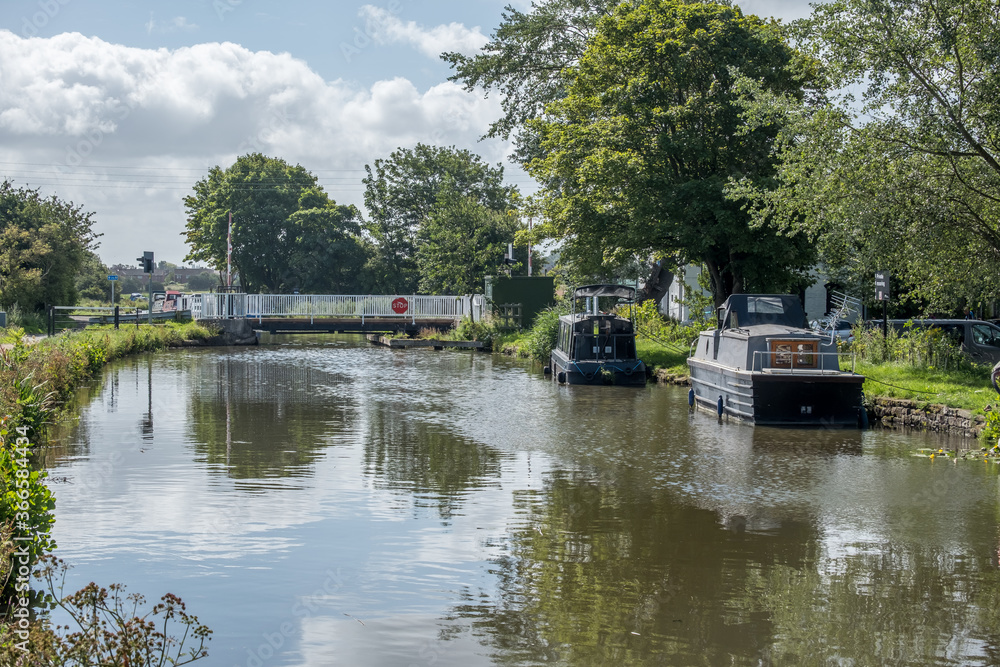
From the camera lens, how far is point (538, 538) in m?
8.84

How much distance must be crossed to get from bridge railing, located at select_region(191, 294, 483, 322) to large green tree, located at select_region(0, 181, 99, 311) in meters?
6.44

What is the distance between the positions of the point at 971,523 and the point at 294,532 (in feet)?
23.2

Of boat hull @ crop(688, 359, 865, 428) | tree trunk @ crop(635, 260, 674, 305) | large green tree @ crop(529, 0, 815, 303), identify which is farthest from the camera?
tree trunk @ crop(635, 260, 674, 305)

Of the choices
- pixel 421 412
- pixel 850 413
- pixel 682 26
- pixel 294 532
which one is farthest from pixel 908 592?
pixel 682 26

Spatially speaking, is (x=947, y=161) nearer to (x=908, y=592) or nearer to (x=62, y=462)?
(x=908, y=592)

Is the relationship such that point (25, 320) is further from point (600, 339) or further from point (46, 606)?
point (46, 606)

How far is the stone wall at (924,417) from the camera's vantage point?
14.7 m

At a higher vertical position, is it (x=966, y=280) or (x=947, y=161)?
(x=947, y=161)

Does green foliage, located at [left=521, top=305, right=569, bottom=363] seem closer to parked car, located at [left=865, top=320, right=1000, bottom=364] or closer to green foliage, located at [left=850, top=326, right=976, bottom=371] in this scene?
green foliage, located at [left=850, top=326, right=976, bottom=371]

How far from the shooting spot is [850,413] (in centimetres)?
1590

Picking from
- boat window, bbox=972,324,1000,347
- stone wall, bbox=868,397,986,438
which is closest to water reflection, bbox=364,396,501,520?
stone wall, bbox=868,397,986,438

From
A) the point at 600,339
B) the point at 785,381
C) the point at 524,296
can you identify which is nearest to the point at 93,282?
the point at 524,296

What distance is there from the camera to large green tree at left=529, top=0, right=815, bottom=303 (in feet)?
79.0

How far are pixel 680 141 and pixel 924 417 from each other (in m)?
11.2
